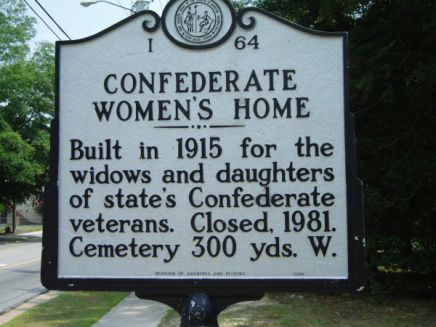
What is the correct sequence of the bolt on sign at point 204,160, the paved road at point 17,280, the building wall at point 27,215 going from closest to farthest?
the bolt on sign at point 204,160
the paved road at point 17,280
the building wall at point 27,215

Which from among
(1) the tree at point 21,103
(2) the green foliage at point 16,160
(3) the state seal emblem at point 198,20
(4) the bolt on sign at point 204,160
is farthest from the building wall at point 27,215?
(3) the state seal emblem at point 198,20

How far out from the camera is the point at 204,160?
287 centimetres

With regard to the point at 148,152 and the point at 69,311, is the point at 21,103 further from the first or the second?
the point at 148,152

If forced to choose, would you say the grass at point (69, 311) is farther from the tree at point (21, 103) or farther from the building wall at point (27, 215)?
the building wall at point (27, 215)

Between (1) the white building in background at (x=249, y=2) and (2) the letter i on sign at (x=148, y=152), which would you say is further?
(1) the white building in background at (x=249, y=2)

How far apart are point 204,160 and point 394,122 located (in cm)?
801

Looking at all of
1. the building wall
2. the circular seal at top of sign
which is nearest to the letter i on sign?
the circular seal at top of sign

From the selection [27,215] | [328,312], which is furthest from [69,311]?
[27,215]

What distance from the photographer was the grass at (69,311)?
8.85 metres

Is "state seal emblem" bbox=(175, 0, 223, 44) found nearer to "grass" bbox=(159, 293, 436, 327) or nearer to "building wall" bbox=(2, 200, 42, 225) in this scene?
"grass" bbox=(159, 293, 436, 327)

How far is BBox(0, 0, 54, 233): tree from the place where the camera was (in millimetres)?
33531

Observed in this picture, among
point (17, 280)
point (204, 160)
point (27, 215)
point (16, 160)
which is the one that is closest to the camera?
point (204, 160)

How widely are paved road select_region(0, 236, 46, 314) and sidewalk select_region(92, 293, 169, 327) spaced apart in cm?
220

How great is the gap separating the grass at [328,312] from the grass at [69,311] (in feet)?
4.73
